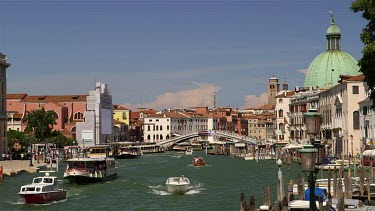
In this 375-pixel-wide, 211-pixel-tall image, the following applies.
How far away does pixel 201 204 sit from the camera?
29359 mm

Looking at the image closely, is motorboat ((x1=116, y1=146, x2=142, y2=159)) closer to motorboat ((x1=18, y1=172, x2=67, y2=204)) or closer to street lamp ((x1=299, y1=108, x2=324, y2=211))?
motorboat ((x1=18, y1=172, x2=67, y2=204))

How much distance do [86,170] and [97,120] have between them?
54.4m

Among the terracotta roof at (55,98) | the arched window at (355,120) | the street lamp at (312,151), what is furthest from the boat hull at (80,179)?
the terracotta roof at (55,98)

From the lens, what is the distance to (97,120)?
93438 mm

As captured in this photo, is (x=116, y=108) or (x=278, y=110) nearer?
(x=278, y=110)

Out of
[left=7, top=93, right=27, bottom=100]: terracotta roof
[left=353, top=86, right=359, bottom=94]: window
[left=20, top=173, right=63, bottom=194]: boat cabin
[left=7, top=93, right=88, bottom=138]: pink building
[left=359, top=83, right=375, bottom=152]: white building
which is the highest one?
[left=7, top=93, right=27, bottom=100]: terracotta roof

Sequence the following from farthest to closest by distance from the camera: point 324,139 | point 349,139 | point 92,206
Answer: point 324,139
point 349,139
point 92,206

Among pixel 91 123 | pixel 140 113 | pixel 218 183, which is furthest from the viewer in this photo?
pixel 140 113

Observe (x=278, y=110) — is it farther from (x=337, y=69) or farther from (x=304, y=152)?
(x=304, y=152)

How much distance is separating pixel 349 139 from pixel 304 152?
147 ft

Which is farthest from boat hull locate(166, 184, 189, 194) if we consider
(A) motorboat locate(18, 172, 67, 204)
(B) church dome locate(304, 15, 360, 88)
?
(B) church dome locate(304, 15, 360, 88)

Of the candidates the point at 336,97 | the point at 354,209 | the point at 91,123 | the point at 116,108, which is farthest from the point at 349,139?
the point at 116,108

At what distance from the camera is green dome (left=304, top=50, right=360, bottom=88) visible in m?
84.2

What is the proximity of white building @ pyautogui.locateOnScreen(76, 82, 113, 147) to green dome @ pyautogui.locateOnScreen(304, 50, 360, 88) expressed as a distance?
26887 millimetres
